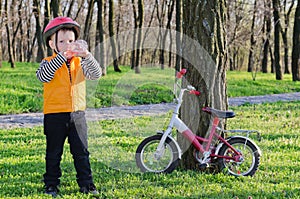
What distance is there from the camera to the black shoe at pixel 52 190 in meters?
4.78

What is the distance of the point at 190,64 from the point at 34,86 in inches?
389

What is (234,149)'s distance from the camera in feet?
17.9

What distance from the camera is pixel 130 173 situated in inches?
220

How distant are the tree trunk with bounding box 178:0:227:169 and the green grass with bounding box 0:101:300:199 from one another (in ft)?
2.12

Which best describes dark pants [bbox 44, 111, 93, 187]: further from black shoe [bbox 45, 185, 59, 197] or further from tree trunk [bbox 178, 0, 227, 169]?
tree trunk [bbox 178, 0, 227, 169]

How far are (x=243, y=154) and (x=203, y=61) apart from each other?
118cm

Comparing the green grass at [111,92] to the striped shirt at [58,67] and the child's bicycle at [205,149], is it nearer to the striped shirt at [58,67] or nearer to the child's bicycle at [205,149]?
the child's bicycle at [205,149]

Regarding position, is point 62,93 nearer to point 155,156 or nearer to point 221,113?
point 155,156

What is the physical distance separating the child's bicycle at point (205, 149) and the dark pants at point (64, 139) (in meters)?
0.95

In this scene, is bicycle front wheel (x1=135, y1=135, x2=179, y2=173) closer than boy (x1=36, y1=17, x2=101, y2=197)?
No

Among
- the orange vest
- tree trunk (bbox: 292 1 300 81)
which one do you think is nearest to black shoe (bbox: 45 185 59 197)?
the orange vest

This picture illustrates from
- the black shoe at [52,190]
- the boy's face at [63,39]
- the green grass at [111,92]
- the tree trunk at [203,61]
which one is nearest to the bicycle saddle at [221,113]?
the tree trunk at [203,61]

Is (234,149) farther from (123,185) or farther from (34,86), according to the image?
(34,86)

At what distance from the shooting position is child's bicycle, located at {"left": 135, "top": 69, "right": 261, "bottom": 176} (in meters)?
5.49
